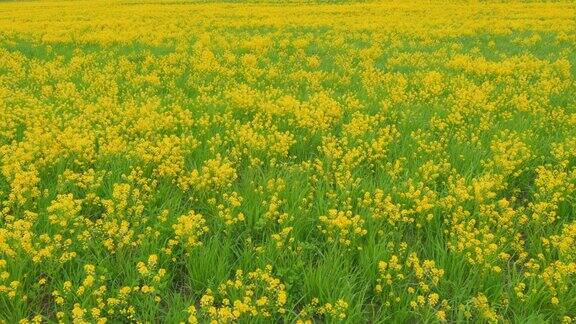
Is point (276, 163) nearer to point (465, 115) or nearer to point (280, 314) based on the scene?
point (280, 314)

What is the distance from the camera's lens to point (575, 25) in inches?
787

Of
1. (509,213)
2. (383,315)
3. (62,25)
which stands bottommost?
(383,315)

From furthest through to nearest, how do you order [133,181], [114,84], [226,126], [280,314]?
1. [114,84]
2. [226,126]
3. [133,181]
4. [280,314]

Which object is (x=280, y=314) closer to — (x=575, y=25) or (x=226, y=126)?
(x=226, y=126)

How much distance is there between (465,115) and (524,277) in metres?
4.57

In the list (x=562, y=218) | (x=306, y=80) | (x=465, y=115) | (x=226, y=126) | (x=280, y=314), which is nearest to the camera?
(x=280, y=314)

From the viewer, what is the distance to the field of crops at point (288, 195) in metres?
3.69

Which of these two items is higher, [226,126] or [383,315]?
[226,126]

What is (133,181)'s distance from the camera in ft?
17.7

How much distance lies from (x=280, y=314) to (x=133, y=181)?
2.62 m

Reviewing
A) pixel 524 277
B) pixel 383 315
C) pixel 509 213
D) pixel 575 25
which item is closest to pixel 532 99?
pixel 509 213

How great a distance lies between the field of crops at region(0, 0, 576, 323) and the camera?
12.1ft

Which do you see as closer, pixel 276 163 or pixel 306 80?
pixel 276 163

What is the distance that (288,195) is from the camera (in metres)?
5.00
